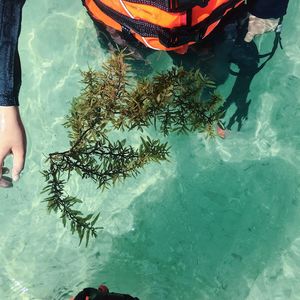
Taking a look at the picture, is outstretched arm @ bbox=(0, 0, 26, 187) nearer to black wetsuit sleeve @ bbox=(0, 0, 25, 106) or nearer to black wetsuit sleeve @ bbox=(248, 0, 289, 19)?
black wetsuit sleeve @ bbox=(0, 0, 25, 106)

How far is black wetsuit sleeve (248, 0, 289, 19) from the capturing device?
3.33 m

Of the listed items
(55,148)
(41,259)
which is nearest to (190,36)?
(55,148)

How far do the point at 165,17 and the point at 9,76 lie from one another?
1155 millimetres

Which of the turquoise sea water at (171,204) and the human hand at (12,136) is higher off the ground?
the human hand at (12,136)

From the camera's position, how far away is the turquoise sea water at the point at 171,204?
13.0ft

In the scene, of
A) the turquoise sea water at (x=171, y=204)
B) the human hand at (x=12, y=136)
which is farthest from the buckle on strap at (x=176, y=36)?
the human hand at (x=12, y=136)

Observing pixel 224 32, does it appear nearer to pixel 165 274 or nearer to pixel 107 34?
pixel 107 34

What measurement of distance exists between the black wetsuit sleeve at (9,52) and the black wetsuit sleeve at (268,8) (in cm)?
192

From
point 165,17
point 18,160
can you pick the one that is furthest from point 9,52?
point 165,17

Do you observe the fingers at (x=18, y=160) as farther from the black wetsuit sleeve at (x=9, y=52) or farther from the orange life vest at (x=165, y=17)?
the orange life vest at (x=165, y=17)

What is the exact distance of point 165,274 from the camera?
13.5 ft

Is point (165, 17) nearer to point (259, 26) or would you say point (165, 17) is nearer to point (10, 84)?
point (10, 84)

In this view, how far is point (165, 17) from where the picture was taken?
9.24 ft

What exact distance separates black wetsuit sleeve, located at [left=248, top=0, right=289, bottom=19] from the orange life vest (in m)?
0.28
